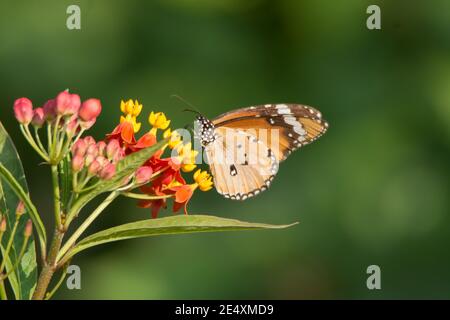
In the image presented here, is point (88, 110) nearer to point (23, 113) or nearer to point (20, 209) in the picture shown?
point (23, 113)

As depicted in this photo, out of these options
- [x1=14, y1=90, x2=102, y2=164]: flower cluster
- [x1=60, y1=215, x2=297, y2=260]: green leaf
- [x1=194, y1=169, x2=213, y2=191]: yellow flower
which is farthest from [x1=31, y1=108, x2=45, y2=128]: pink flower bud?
[x1=194, y1=169, x2=213, y2=191]: yellow flower

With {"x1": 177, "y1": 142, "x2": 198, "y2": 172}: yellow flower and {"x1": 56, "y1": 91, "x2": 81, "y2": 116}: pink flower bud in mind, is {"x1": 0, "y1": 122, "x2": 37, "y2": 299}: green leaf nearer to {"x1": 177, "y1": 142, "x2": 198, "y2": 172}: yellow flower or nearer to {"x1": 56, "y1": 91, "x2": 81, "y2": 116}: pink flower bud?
{"x1": 56, "y1": 91, "x2": 81, "y2": 116}: pink flower bud

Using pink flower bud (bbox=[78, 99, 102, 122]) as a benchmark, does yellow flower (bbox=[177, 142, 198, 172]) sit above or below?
below

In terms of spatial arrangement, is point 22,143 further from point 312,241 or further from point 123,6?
point 312,241

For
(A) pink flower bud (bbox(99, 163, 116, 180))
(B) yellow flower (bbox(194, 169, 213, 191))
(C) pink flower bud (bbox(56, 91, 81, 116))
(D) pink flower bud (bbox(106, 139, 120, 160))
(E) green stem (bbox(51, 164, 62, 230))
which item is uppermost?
(C) pink flower bud (bbox(56, 91, 81, 116))

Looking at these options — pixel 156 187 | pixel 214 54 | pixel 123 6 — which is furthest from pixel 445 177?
pixel 156 187

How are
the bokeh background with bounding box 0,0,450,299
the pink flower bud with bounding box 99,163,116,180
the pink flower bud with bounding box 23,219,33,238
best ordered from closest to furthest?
the pink flower bud with bounding box 99,163,116,180
the pink flower bud with bounding box 23,219,33,238
the bokeh background with bounding box 0,0,450,299
